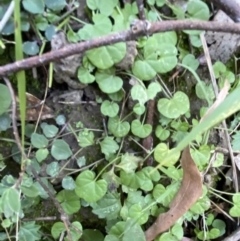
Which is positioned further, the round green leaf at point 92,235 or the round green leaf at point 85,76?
the round green leaf at point 92,235

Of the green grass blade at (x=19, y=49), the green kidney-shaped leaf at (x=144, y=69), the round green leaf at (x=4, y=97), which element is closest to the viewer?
the green grass blade at (x=19, y=49)

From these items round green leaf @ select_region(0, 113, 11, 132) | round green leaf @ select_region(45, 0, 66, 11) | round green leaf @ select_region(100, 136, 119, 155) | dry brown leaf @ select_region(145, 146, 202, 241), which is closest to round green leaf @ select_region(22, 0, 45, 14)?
round green leaf @ select_region(45, 0, 66, 11)

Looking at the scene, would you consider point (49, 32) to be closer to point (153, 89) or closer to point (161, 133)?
point (153, 89)

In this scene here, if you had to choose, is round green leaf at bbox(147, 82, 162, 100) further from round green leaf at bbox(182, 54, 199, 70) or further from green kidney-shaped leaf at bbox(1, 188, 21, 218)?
green kidney-shaped leaf at bbox(1, 188, 21, 218)

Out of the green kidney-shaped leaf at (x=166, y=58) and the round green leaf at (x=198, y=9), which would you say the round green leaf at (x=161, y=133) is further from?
the round green leaf at (x=198, y=9)

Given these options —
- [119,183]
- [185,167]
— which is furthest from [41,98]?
[185,167]

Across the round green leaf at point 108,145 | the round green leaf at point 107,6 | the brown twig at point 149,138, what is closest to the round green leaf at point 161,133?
the brown twig at point 149,138
